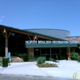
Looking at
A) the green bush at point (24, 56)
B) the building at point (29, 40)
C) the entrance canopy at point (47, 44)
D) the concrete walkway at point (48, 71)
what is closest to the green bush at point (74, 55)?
the building at point (29, 40)

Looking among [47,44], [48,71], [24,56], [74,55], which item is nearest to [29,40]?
[24,56]

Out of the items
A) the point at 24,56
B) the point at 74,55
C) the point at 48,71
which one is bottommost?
the point at 48,71

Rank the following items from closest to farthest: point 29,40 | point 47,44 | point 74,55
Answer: point 47,44 < point 74,55 < point 29,40

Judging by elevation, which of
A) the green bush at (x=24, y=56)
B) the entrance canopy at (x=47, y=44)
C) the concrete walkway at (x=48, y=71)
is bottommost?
the concrete walkway at (x=48, y=71)

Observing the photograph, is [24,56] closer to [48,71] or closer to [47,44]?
[47,44]

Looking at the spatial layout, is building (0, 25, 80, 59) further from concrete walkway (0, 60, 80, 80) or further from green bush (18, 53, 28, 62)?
concrete walkway (0, 60, 80, 80)

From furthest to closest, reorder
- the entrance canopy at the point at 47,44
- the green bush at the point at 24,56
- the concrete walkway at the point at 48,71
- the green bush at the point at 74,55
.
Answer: the green bush at the point at 24,56 < the green bush at the point at 74,55 < the entrance canopy at the point at 47,44 < the concrete walkway at the point at 48,71

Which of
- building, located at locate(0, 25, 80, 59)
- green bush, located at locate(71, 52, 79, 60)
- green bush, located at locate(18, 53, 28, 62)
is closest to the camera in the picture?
building, located at locate(0, 25, 80, 59)

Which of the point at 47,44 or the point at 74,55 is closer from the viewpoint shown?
the point at 47,44

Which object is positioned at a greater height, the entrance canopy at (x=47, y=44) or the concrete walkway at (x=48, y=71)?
the entrance canopy at (x=47, y=44)

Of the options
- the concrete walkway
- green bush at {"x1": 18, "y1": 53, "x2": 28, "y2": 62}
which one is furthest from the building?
the concrete walkway

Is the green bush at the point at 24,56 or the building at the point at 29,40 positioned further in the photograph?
the green bush at the point at 24,56

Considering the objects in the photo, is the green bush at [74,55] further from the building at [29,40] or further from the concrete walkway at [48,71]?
the concrete walkway at [48,71]

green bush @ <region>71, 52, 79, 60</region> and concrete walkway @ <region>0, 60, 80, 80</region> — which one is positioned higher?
green bush @ <region>71, 52, 79, 60</region>
